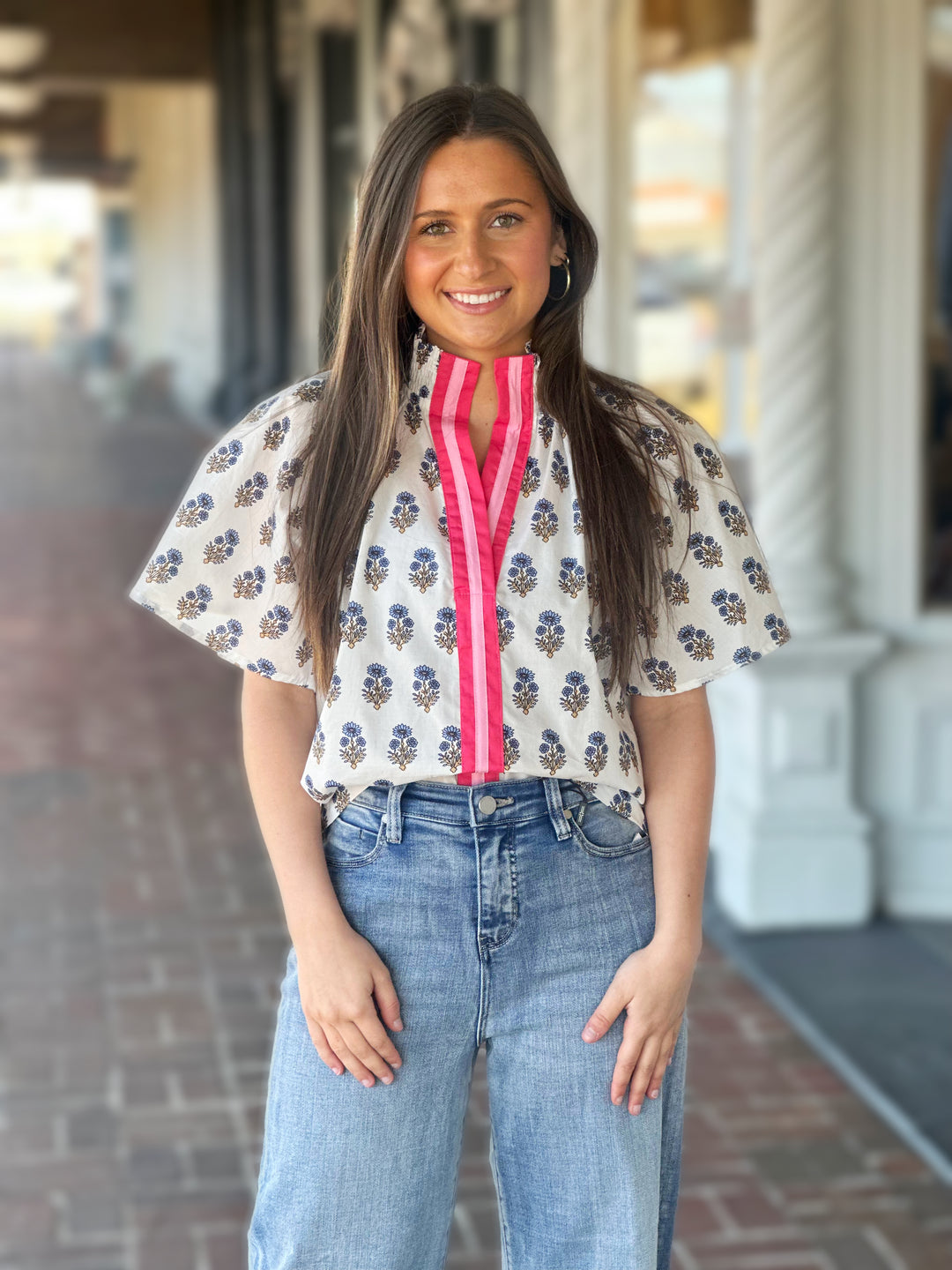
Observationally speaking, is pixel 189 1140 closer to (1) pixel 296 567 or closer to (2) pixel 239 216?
(1) pixel 296 567

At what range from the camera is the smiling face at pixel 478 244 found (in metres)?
1.54

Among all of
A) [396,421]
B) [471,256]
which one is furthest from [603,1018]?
[471,256]

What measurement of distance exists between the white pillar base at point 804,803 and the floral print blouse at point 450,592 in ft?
9.23

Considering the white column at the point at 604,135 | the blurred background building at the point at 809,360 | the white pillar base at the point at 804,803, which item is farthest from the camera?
the white column at the point at 604,135

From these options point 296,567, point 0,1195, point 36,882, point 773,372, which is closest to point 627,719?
point 296,567

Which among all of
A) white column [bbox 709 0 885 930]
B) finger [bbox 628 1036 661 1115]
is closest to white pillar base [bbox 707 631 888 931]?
white column [bbox 709 0 885 930]

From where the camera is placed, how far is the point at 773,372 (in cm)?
435

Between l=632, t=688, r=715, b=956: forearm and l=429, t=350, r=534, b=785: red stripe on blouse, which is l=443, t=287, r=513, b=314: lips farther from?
l=632, t=688, r=715, b=956: forearm

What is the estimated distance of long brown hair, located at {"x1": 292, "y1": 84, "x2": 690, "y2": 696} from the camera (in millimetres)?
1544

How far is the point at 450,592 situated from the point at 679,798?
1.02 feet

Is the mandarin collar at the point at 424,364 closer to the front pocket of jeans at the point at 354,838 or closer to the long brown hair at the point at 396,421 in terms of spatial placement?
the long brown hair at the point at 396,421

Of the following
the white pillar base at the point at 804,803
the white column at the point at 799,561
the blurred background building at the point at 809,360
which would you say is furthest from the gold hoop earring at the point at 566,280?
the white pillar base at the point at 804,803

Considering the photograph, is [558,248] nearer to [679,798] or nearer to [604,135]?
[679,798]

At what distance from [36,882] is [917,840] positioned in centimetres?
249
